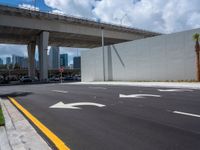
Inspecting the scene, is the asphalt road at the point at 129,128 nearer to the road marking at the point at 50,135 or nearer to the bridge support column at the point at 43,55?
the road marking at the point at 50,135

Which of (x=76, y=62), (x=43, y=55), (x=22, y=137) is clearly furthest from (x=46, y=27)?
(x=76, y=62)

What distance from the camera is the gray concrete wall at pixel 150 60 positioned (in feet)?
89.0

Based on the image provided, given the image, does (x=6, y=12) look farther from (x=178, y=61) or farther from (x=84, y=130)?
(x=84, y=130)

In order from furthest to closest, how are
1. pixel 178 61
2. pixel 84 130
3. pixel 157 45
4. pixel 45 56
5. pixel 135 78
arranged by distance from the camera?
1. pixel 45 56
2. pixel 135 78
3. pixel 157 45
4. pixel 178 61
5. pixel 84 130

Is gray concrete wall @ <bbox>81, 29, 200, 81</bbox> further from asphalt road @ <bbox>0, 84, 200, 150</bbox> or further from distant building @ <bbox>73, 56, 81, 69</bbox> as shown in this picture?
distant building @ <bbox>73, 56, 81, 69</bbox>

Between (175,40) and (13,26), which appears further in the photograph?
(13,26)

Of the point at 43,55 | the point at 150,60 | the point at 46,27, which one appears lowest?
the point at 150,60

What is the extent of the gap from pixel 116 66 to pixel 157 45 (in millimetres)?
8734

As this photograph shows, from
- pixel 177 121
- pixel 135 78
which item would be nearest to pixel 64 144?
pixel 177 121

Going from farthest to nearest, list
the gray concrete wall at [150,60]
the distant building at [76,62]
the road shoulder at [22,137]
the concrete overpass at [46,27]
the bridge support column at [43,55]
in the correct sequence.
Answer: the distant building at [76,62], the bridge support column at [43,55], the concrete overpass at [46,27], the gray concrete wall at [150,60], the road shoulder at [22,137]

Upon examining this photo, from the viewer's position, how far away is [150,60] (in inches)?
1250

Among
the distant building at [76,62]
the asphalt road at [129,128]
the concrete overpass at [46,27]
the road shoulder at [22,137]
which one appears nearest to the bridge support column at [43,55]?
the concrete overpass at [46,27]

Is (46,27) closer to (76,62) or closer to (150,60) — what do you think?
(150,60)

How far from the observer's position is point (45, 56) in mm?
53000
